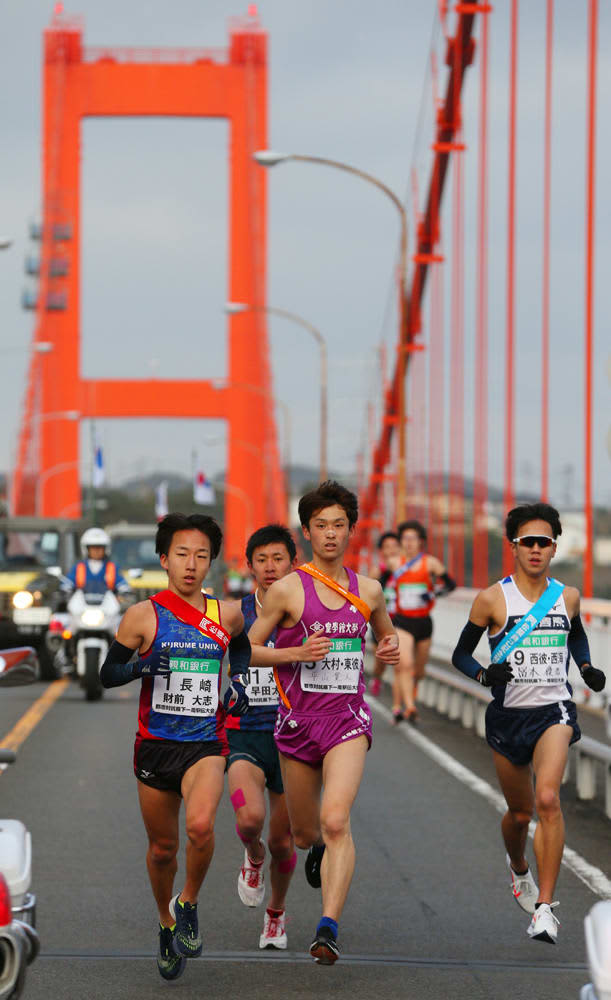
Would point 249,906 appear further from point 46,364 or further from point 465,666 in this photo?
point 46,364

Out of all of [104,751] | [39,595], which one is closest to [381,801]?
[104,751]

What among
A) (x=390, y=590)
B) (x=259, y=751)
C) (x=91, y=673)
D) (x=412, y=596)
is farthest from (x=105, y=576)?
(x=259, y=751)

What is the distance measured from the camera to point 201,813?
231 inches

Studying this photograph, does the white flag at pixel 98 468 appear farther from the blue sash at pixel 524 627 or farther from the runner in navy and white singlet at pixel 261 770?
the blue sash at pixel 524 627

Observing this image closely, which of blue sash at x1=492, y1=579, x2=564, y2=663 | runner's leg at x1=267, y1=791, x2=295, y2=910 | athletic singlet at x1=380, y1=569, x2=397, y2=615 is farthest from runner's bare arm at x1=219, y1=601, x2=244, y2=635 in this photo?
athletic singlet at x1=380, y1=569, x2=397, y2=615

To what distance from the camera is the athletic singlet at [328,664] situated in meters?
6.36

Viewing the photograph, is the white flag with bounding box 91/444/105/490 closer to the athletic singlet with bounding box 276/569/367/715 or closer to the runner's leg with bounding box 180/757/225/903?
the athletic singlet with bounding box 276/569/367/715

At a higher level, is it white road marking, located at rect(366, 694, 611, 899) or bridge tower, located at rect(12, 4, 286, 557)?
bridge tower, located at rect(12, 4, 286, 557)

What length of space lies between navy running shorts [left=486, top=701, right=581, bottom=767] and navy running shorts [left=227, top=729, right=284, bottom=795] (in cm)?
81

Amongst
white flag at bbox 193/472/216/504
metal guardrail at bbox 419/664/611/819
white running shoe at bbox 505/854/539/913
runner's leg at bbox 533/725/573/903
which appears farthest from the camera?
white flag at bbox 193/472/216/504

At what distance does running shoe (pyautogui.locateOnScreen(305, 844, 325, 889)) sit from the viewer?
6738 millimetres

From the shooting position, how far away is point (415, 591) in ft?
51.5

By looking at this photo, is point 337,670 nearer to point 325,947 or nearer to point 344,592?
point 344,592

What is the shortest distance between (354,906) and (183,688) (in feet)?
6.13
